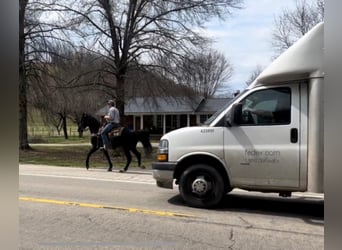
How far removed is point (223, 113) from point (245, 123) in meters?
0.46

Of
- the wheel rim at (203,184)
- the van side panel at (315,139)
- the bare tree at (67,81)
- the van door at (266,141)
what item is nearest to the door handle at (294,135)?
the van door at (266,141)

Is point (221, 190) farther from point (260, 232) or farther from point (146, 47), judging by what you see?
point (146, 47)

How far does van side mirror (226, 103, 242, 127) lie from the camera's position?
7207mm

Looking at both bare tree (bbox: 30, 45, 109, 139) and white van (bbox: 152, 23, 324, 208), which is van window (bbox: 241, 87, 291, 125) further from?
bare tree (bbox: 30, 45, 109, 139)

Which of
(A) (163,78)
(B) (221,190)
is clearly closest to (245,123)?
(B) (221,190)

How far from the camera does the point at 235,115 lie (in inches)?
285

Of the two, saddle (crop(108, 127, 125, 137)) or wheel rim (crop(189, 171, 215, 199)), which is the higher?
saddle (crop(108, 127, 125, 137))

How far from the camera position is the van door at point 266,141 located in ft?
22.1

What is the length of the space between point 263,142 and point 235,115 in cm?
69

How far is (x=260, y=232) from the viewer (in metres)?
5.98

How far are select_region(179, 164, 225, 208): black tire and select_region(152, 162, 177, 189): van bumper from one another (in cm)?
23

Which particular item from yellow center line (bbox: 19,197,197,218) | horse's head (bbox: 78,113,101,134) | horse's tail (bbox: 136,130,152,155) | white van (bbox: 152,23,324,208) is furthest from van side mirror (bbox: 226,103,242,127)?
horse's tail (bbox: 136,130,152,155)

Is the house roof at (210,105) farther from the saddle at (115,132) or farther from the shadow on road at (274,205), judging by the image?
the shadow on road at (274,205)
